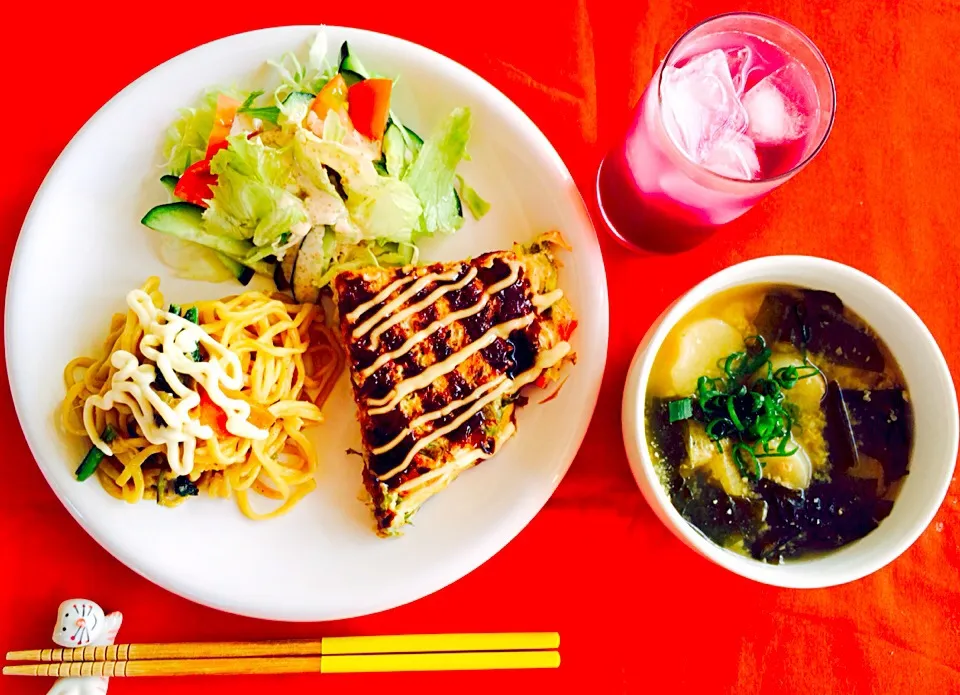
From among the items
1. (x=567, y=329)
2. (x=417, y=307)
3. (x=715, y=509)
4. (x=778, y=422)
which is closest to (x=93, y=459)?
(x=417, y=307)

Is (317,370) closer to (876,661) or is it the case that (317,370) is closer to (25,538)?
(25,538)

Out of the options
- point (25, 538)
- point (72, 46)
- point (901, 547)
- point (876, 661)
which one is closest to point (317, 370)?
point (25, 538)

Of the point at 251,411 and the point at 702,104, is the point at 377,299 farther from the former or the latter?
the point at 702,104

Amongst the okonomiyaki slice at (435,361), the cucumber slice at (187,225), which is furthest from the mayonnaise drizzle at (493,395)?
the cucumber slice at (187,225)

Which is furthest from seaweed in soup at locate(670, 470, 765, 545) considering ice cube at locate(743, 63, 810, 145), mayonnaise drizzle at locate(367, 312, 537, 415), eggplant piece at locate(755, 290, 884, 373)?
ice cube at locate(743, 63, 810, 145)

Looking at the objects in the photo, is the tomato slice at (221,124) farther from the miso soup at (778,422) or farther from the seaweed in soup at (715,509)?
the seaweed in soup at (715,509)

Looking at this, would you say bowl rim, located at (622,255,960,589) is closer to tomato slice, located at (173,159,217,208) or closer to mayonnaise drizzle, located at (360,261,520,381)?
mayonnaise drizzle, located at (360,261,520,381)
